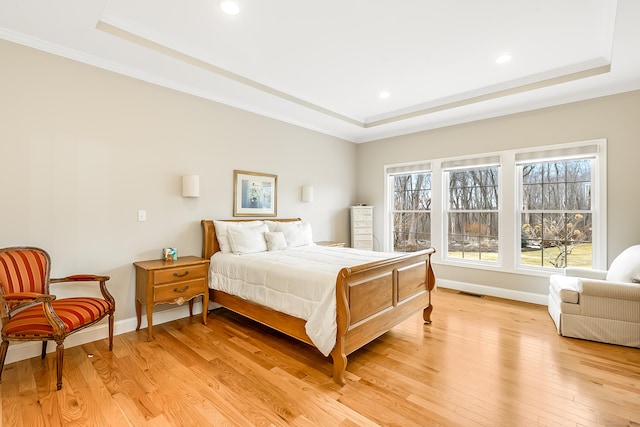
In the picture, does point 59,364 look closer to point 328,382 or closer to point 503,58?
point 328,382

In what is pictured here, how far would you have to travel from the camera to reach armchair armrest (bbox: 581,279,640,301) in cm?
275

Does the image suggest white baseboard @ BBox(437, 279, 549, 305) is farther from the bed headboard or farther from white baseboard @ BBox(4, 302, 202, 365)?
white baseboard @ BBox(4, 302, 202, 365)

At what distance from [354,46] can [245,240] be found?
239 cm

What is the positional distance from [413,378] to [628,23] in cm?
315

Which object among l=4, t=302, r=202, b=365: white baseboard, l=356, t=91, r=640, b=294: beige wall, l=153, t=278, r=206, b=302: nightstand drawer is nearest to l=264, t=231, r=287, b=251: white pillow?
l=153, t=278, r=206, b=302: nightstand drawer

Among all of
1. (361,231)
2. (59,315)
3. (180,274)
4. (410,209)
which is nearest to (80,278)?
(59,315)

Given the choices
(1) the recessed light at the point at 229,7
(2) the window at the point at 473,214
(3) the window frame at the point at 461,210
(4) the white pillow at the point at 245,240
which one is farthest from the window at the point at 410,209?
(1) the recessed light at the point at 229,7

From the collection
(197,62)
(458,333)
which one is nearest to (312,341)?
(458,333)

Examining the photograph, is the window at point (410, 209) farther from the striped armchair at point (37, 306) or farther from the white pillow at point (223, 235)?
the striped armchair at point (37, 306)

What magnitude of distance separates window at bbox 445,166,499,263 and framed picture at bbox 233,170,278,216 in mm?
2845

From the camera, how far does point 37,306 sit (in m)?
2.40

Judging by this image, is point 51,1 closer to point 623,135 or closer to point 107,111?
point 107,111

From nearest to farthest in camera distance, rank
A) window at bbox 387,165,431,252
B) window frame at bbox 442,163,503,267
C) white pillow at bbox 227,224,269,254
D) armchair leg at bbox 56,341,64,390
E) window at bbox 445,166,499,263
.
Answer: armchair leg at bbox 56,341,64,390 < white pillow at bbox 227,224,269,254 < window frame at bbox 442,163,503,267 < window at bbox 445,166,499,263 < window at bbox 387,165,431,252

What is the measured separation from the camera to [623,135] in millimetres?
3549
